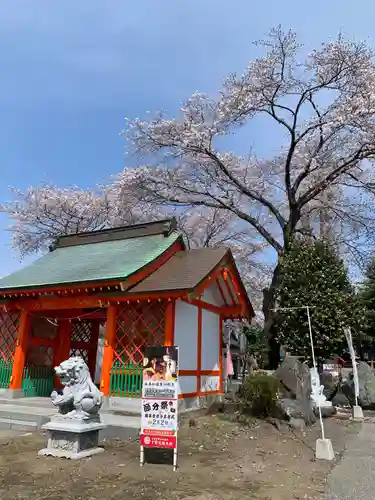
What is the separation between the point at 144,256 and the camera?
11555mm

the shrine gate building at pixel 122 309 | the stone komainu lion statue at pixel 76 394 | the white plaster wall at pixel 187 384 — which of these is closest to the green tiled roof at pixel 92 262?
the shrine gate building at pixel 122 309

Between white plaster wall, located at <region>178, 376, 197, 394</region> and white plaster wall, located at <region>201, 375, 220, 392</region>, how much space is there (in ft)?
1.79

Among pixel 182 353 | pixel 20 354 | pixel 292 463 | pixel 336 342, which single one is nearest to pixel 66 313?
pixel 20 354

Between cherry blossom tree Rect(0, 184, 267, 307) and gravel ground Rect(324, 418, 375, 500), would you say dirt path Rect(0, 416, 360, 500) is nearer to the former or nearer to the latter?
gravel ground Rect(324, 418, 375, 500)

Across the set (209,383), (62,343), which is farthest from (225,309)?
(62,343)

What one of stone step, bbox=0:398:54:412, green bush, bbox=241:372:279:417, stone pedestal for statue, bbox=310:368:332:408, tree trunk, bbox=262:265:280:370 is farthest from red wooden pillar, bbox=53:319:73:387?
tree trunk, bbox=262:265:280:370

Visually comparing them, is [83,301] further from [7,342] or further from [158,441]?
[158,441]

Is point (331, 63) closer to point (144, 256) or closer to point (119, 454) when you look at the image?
point (144, 256)

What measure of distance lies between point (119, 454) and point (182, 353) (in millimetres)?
4054

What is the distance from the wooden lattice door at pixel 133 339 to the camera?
9781mm

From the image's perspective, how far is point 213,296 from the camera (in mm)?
12734

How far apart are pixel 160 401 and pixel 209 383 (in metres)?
6.27

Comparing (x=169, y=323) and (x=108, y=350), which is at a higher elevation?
(x=169, y=323)

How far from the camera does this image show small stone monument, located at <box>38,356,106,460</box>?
635cm
